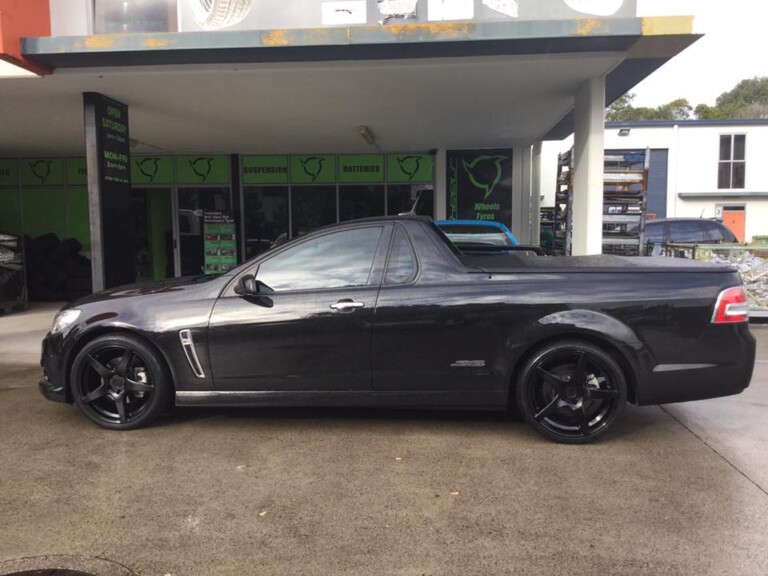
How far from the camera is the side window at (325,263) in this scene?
466cm

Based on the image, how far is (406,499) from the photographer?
11.8 feet

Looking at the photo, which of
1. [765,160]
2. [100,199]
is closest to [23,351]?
[100,199]

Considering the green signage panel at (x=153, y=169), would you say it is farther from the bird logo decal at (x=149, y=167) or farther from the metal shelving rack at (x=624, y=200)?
the metal shelving rack at (x=624, y=200)

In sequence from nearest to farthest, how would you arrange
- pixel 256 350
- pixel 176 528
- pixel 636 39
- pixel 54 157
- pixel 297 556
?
pixel 297 556
pixel 176 528
pixel 256 350
pixel 636 39
pixel 54 157

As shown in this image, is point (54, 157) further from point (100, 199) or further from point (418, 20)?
point (418, 20)

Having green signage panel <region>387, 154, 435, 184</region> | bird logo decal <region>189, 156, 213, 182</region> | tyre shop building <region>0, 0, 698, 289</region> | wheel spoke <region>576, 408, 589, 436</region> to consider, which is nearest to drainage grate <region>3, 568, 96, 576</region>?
wheel spoke <region>576, 408, 589, 436</region>

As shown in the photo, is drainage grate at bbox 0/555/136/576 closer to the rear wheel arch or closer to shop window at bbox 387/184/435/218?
the rear wheel arch

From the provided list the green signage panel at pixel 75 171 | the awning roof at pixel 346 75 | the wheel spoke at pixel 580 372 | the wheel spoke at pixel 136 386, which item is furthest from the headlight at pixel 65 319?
the green signage panel at pixel 75 171

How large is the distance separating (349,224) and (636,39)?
387 cm

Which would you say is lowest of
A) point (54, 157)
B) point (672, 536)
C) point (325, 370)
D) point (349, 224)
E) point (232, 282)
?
point (672, 536)

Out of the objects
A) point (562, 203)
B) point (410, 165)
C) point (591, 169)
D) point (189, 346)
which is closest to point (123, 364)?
point (189, 346)

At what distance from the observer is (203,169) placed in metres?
14.3

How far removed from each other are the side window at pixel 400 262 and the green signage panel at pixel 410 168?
380 inches

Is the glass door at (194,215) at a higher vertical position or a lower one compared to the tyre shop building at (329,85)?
lower
